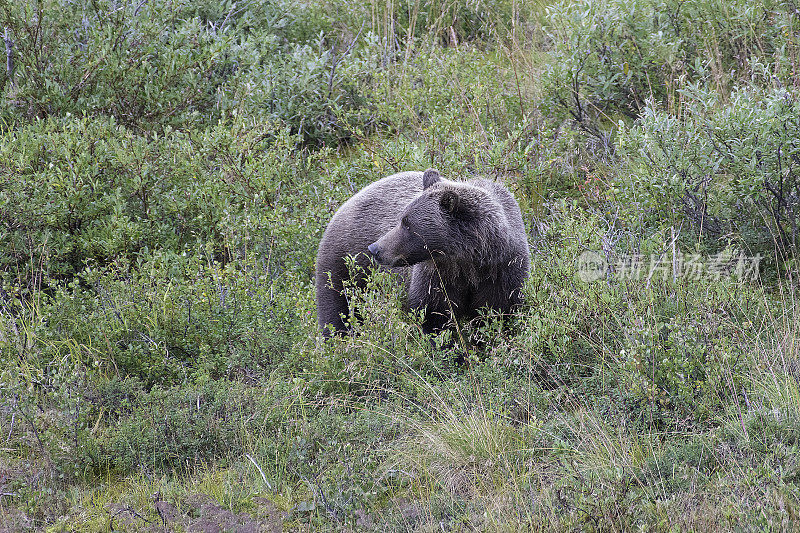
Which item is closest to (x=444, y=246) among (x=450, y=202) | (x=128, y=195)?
(x=450, y=202)

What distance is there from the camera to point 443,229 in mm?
5207

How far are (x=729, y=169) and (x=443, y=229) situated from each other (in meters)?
2.42

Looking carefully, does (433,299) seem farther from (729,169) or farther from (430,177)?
(729,169)

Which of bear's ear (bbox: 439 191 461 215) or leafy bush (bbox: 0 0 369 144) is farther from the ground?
leafy bush (bbox: 0 0 369 144)

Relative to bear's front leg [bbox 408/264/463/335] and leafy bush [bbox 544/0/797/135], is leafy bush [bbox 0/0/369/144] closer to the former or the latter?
leafy bush [bbox 544/0/797/135]

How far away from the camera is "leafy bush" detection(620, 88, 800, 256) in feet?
18.4

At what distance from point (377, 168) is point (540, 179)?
155 cm

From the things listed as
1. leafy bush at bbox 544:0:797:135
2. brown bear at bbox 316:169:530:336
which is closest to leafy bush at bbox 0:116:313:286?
brown bear at bbox 316:169:530:336

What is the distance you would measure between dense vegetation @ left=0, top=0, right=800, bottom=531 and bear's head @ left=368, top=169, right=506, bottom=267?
0.31 meters

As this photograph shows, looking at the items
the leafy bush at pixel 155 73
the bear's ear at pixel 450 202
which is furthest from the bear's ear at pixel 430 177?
the leafy bush at pixel 155 73

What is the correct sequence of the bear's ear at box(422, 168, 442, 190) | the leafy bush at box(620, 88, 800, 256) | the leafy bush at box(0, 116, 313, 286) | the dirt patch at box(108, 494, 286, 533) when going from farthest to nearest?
the leafy bush at box(0, 116, 313, 286)
the leafy bush at box(620, 88, 800, 256)
the bear's ear at box(422, 168, 442, 190)
the dirt patch at box(108, 494, 286, 533)

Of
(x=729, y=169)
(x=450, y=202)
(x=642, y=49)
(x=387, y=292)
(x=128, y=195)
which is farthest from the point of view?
(x=642, y=49)

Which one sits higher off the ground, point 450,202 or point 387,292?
point 450,202

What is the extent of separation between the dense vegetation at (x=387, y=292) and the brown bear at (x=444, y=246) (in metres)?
0.23
